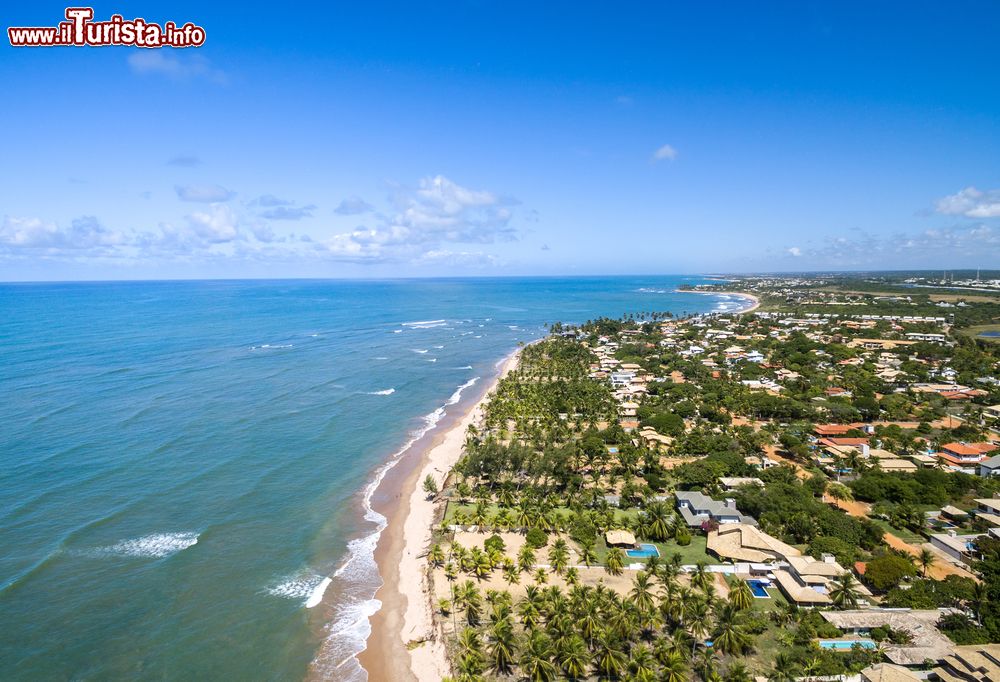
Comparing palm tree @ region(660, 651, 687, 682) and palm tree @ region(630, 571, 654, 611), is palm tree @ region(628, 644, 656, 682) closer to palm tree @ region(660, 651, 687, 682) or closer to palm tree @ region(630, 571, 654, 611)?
palm tree @ region(660, 651, 687, 682)

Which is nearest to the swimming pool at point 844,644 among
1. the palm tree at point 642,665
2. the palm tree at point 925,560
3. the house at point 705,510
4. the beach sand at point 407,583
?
the palm tree at point 642,665

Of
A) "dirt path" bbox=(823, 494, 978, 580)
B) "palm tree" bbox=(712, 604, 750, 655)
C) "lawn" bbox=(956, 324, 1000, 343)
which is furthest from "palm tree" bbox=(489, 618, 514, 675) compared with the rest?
"lawn" bbox=(956, 324, 1000, 343)

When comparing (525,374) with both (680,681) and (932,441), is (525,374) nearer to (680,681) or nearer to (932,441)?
(932,441)

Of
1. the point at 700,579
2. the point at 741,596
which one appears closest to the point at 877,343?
the point at 741,596

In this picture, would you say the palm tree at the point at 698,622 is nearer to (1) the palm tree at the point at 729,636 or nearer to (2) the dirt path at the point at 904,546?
(1) the palm tree at the point at 729,636

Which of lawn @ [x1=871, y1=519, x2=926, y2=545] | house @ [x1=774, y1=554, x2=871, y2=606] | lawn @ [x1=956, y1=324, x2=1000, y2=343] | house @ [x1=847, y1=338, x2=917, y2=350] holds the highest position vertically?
lawn @ [x1=956, y1=324, x2=1000, y2=343]

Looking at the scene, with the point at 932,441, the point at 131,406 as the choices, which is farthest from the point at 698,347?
the point at 131,406
